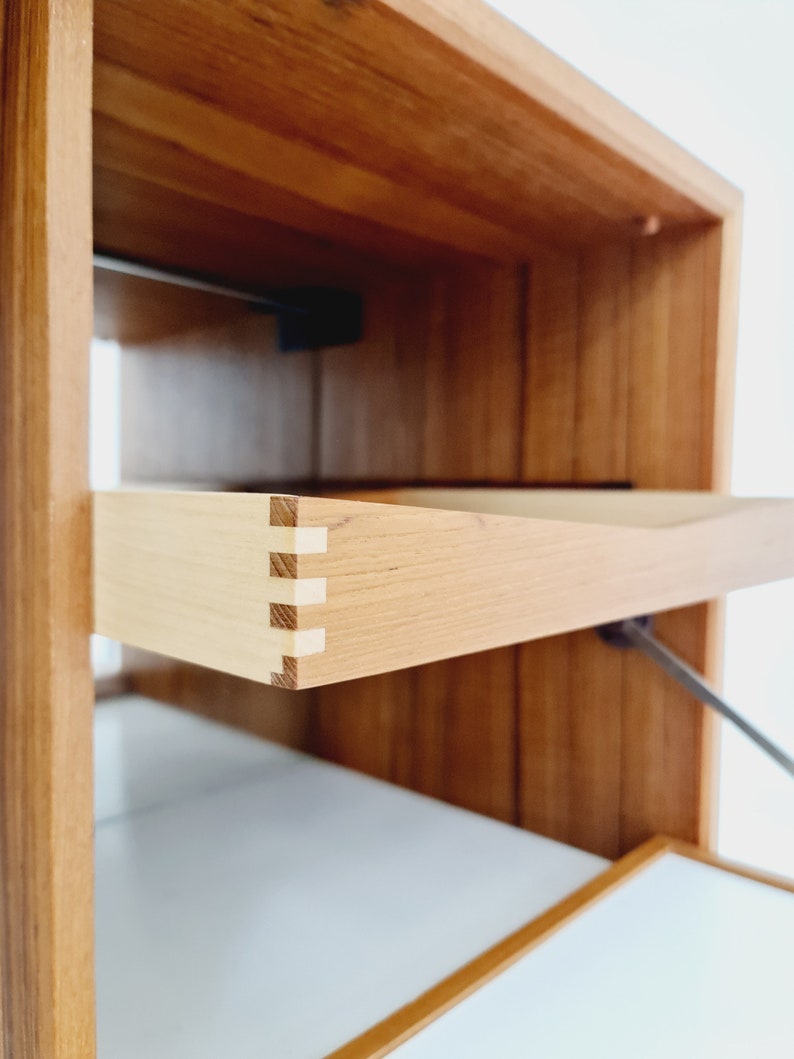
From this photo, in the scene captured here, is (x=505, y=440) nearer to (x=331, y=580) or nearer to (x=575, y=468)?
(x=575, y=468)

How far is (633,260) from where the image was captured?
2.39 feet

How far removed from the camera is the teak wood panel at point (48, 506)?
337 mm

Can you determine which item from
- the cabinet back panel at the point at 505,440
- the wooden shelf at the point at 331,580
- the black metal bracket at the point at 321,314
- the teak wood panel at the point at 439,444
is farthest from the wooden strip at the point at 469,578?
the black metal bracket at the point at 321,314

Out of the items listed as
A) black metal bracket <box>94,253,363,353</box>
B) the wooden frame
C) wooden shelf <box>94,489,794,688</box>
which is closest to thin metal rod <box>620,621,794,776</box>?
the wooden frame

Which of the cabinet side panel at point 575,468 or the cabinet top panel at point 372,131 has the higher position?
the cabinet top panel at point 372,131

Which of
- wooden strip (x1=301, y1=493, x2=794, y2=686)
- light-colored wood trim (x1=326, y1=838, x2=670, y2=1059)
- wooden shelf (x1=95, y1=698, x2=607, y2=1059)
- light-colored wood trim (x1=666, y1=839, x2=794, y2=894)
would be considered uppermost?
wooden strip (x1=301, y1=493, x2=794, y2=686)

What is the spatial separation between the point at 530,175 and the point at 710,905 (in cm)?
56

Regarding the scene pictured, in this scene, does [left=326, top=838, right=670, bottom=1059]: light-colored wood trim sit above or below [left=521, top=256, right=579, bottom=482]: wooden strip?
below

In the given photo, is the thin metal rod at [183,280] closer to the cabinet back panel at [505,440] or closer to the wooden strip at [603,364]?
the cabinet back panel at [505,440]

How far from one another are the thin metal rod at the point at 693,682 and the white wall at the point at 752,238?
3.2 inches

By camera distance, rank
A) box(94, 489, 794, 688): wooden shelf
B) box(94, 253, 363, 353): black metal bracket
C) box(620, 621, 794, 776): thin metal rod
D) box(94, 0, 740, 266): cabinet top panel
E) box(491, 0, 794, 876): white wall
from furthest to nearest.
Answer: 1. box(94, 253, 363, 353): black metal bracket
2. box(491, 0, 794, 876): white wall
3. box(620, 621, 794, 776): thin metal rod
4. box(94, 0, 740, 266): cabinet top panel
5. box(94, 489, 794, 688): wooden shelf

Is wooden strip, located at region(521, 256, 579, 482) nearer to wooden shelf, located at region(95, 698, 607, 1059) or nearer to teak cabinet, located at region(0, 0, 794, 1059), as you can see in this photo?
teak cabinet, located at region(0, 0, 794, 1059)

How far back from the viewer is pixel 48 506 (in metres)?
0.34

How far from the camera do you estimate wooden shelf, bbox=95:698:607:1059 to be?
0.50 m
